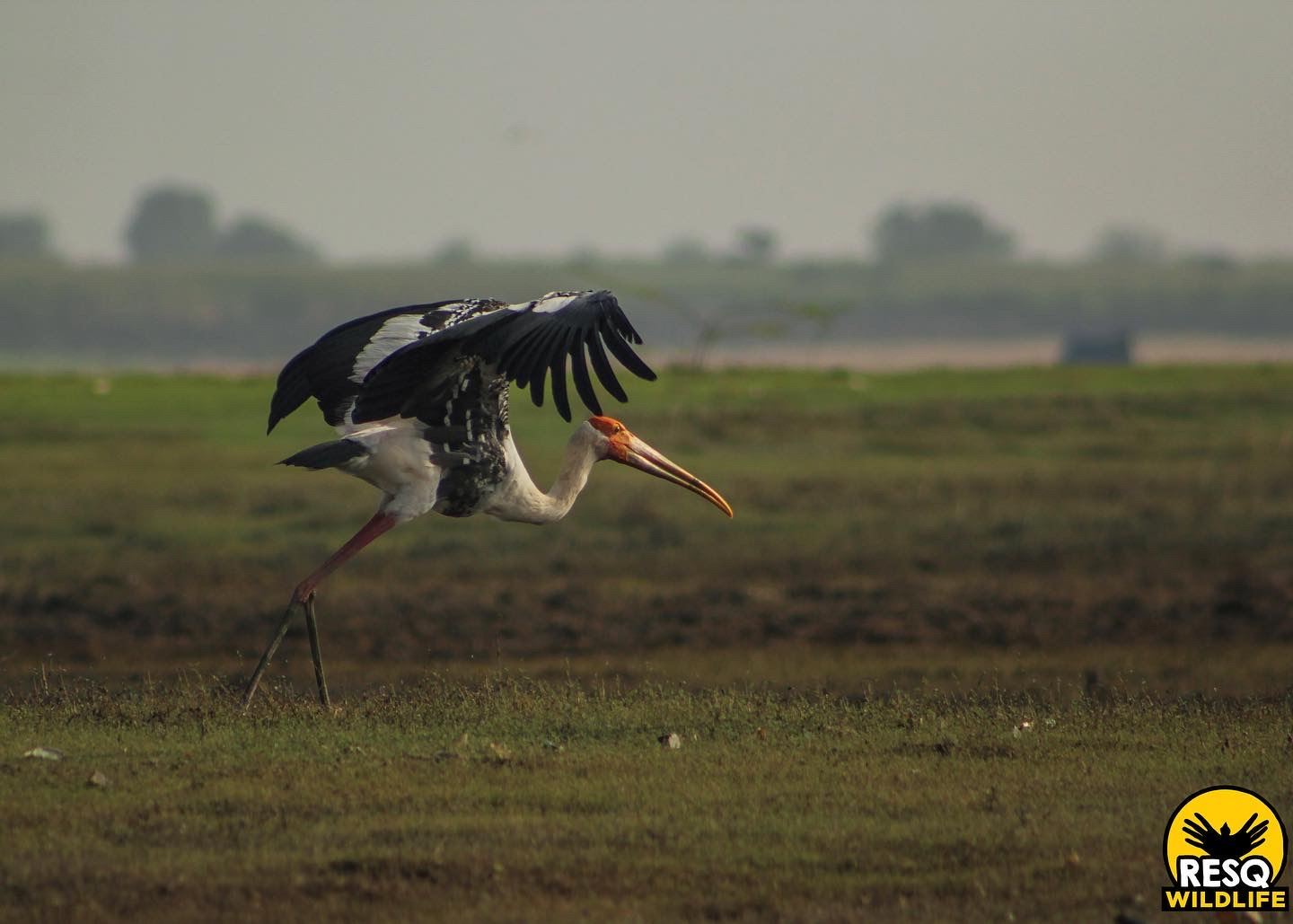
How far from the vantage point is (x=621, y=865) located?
6.52 metres

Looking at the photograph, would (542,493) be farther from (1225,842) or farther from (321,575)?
(1225,842)

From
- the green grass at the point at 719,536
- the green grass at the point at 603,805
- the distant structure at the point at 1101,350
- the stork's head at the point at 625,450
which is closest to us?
the green grass at the point at 603,805

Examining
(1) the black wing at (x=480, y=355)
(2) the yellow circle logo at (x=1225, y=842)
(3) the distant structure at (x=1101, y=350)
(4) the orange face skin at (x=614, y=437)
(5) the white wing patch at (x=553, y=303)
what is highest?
(3) the distant structure at (x=1101, y=350)

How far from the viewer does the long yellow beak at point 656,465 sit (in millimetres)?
11016

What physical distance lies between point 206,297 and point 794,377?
3149 inches

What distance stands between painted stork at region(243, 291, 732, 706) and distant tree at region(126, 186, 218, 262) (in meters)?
169

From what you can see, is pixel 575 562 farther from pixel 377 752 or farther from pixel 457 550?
pixel 377 752

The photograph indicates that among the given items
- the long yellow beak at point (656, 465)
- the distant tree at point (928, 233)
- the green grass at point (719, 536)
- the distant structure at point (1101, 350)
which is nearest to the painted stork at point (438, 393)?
the long yellow beak at point (656, 465)

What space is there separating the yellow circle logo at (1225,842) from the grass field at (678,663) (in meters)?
0.14

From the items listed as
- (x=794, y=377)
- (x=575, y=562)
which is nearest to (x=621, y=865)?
(x=575, y=562)

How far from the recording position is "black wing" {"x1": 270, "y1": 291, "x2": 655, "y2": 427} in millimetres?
9016

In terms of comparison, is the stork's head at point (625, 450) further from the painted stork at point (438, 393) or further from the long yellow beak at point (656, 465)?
the painted stork at point (438, 393)

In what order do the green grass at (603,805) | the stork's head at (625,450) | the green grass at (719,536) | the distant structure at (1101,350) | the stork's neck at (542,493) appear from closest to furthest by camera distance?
1. the green grass at (603,805)
2. the stork's neck at (542,493)
3. the stork's head at (625,450)
4. the green grass at (719,536)
5. the distant structure at (1101,350)

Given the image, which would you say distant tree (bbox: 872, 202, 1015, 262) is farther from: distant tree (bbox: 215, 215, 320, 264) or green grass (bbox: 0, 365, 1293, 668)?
green grass (bbox: 0, 365, 1293, 668)
